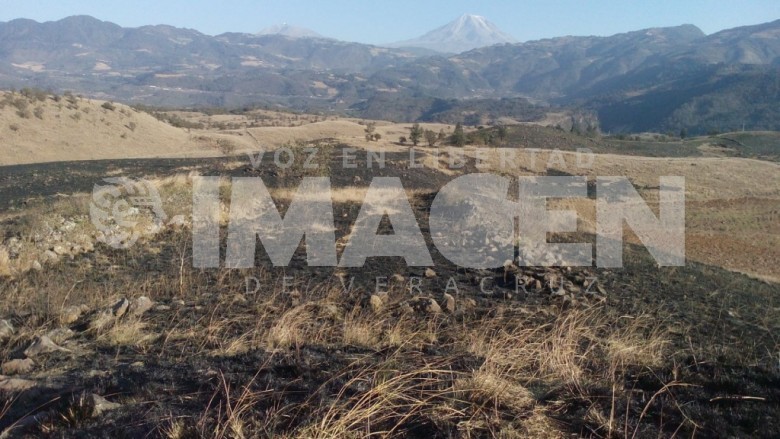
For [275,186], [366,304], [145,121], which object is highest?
[145,121]

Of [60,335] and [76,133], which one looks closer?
[60,335]

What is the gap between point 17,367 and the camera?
3502mm

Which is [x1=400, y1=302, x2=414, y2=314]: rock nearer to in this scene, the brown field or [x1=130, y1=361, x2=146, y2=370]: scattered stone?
the brown field

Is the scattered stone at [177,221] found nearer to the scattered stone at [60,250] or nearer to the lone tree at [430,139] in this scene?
the scattered stone at [60,250]

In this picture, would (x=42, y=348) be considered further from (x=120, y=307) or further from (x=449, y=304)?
(x=449, y=304)

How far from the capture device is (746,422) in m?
2.74

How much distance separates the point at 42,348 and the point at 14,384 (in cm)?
81

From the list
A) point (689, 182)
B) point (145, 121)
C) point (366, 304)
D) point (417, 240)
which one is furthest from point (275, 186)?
point (145, 121)

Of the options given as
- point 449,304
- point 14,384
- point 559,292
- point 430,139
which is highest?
point 430,139

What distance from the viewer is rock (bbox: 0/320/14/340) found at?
165 inches

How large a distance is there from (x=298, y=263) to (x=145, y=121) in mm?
31070

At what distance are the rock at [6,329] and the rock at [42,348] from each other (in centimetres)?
48

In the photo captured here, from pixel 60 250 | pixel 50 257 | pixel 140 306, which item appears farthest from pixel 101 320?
pixel 60 250

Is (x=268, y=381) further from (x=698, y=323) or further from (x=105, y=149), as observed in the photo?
(x=105, y=149)
